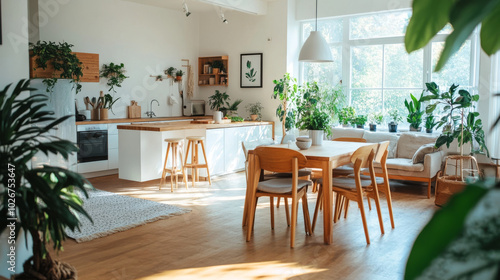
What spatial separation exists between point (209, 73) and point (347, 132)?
3482 mm

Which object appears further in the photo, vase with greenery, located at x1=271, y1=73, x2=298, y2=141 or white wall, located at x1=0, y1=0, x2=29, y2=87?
vase with greenery, located at x1=271, y1=73, x2=298, y2=141

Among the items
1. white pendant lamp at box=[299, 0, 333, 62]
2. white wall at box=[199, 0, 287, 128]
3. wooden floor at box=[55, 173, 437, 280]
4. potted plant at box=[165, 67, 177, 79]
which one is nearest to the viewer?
wooden floor at box=[55, 173, 437, 280]

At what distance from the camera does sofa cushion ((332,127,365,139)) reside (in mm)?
7395

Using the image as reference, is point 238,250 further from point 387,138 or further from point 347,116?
point 347,116

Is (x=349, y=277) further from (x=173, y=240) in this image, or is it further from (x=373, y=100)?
(x=373, y=100)

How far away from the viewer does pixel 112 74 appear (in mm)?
8133

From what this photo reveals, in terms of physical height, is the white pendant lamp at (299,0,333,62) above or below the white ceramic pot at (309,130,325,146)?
above

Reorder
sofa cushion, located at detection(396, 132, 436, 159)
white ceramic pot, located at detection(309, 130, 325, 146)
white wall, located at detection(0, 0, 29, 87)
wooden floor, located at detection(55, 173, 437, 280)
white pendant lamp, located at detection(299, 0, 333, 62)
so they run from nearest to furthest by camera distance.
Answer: white wall, located at detection(0, 0, 29, 87)
wooden floor, located at detection(55, 173, 437, 280)
white ceramic pot, located at detection(309, 130, 325, 146)
white pendant lamp, located at detection(299, 0, 333, 62)
sofa cushion, located at detection(396, 132, 436, 159)

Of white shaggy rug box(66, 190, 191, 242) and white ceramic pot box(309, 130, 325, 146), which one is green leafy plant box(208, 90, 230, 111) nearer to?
white shaggy rug box(66, 190, 191, 242)

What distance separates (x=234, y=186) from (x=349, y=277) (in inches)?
142

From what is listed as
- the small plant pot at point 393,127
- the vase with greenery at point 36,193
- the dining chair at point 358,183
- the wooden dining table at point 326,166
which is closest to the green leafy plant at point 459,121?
the small plant pot at point 393,127

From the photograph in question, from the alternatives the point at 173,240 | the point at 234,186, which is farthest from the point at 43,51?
the point at 173,240

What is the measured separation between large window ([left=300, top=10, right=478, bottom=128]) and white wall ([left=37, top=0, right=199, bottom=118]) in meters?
2.73

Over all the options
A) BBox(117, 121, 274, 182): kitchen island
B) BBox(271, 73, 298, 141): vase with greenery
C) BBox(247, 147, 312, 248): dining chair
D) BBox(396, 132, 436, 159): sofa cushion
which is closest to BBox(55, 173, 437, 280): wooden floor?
BBox(247, 147, 312, 248): dining chair
